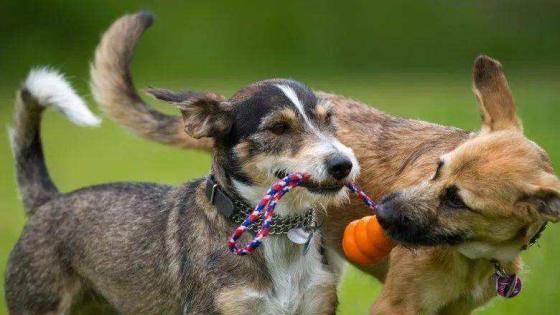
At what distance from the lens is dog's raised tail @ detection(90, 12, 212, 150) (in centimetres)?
712

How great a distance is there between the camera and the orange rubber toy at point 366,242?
18.1ft

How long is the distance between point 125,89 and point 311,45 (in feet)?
60.7

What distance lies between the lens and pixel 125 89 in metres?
7.22

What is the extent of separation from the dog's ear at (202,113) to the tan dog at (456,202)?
1.01 metres

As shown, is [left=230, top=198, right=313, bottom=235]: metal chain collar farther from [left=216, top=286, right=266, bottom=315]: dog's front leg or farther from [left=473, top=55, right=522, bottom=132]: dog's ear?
[left=473, top=55, right=522, bottom=132]: dog's ear

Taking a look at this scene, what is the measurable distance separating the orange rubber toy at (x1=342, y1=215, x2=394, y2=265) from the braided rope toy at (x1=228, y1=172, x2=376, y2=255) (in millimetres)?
359

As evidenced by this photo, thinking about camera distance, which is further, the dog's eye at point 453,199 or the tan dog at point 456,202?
the dog's eye at point 453,199

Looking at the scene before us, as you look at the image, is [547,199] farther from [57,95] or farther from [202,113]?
[57,95]

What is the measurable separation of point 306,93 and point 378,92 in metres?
16.2

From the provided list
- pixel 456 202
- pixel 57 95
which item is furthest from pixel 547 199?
pixel 57 95

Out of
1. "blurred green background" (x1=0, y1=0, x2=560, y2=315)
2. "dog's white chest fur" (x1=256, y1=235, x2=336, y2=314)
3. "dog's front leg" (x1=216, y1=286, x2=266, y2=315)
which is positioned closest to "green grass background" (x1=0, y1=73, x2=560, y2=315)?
"blurred green background" (x1=0, y1=0, x2=560, y2=315)

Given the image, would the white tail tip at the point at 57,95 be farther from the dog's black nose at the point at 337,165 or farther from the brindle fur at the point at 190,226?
the dog's black nose at the point at 337,165

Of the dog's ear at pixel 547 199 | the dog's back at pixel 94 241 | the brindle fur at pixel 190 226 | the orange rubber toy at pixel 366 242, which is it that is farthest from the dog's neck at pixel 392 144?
the dog's back at pixel 94 241

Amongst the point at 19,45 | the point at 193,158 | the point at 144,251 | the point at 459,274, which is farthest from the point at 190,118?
the point at 19,45
